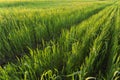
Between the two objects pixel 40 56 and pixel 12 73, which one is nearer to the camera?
pixel 12 73

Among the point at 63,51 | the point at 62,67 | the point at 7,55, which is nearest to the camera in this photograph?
the point at 62,67

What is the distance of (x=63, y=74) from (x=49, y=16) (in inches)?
70.7

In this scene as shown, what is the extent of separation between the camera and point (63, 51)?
1675 mm

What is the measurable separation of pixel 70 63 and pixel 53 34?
1.12m

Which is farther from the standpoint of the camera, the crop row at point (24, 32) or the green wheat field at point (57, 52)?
the crop row at point (24, 32)

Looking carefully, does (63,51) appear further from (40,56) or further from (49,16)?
(49,16)

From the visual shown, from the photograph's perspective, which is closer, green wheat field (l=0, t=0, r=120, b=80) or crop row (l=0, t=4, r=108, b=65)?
green wheat field (l=0, t=0, r=120, b=80)

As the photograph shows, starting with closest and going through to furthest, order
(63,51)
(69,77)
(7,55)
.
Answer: (69,77)
(63,51)
(7,55)

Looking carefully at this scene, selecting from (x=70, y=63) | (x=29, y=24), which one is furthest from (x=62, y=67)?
(x=29, y=24)

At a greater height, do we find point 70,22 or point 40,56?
point 40,56

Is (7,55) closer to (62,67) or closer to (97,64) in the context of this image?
(62,67)

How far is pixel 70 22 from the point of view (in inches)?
123

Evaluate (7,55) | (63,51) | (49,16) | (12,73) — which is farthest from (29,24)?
(12,73)

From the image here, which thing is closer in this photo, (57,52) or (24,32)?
(57,52)
